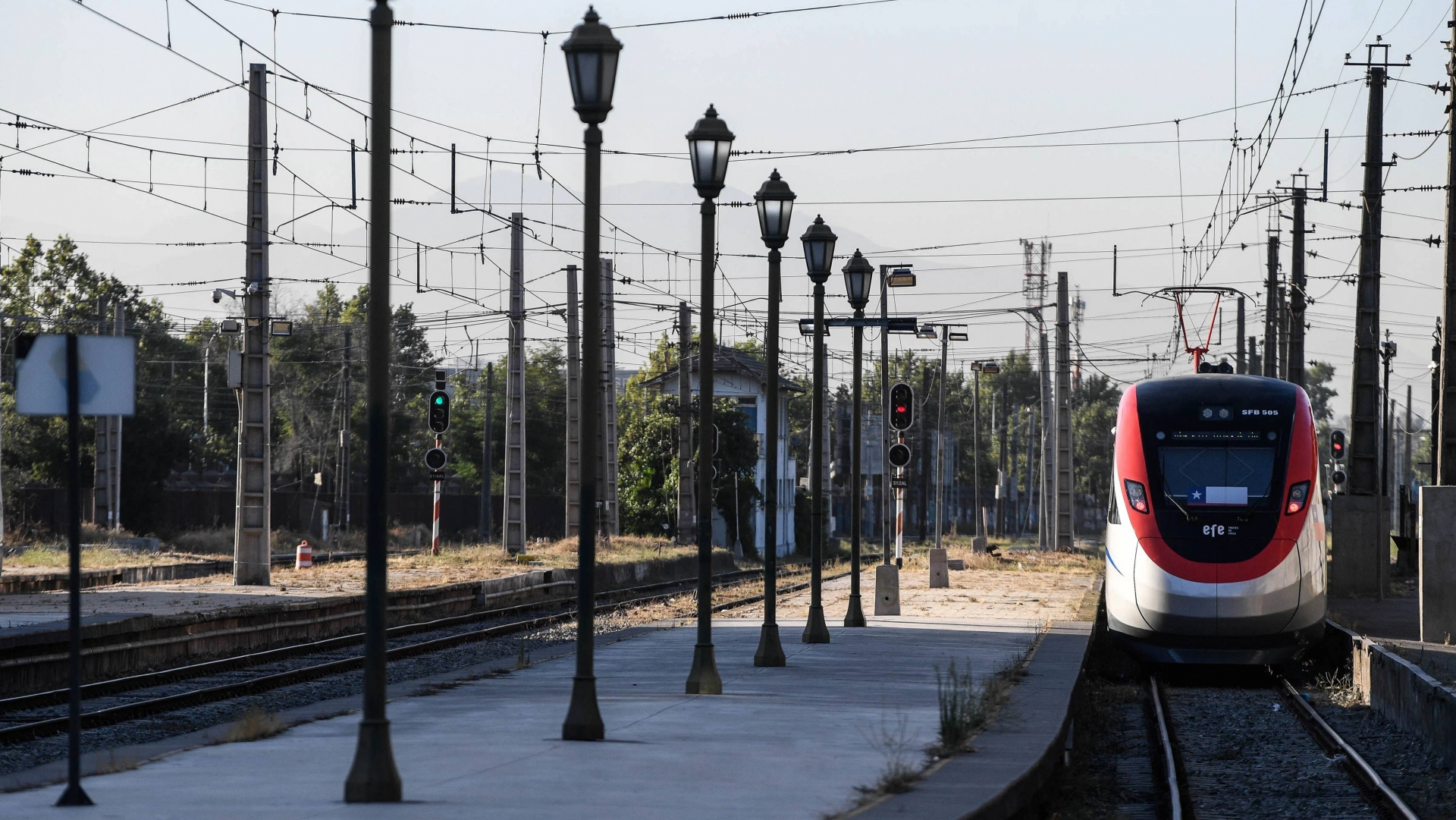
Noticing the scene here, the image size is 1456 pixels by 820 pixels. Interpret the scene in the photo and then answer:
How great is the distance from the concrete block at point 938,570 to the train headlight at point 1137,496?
A: 14894mm

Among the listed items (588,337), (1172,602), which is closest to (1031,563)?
(1172,602)

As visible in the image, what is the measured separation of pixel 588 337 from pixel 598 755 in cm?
282

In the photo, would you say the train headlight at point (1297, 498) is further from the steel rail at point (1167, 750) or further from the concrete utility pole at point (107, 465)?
the concrete utility pole at point (107, 465)

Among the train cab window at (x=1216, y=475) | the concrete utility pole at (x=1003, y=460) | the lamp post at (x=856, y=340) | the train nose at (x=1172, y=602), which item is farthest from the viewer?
the concrete utility pole at (x=1003, y=460)

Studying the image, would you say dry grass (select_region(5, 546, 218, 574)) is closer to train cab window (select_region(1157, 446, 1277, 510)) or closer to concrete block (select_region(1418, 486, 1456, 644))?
train cab window (select_region(1157, 446, 1277, 510))

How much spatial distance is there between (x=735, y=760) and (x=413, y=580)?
78.5 feet

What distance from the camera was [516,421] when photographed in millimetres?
40875

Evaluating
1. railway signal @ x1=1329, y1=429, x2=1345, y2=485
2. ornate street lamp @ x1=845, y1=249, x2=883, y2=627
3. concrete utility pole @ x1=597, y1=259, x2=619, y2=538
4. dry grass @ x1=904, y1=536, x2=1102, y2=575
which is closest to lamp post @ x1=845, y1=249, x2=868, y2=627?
ornate street lamp @ x1=845, y1=249, x2=883, y2=627

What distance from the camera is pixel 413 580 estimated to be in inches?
1304

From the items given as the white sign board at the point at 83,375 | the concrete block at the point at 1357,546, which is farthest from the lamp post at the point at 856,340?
the white sign board at the point at 83,375

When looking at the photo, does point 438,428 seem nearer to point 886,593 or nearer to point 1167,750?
point 886,593

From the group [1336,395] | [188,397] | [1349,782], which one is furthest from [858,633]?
[1336,395]

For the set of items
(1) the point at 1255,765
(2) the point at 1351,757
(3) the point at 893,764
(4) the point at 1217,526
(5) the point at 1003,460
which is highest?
(4) the point at 1217,526

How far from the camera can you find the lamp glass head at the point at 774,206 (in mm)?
16844
